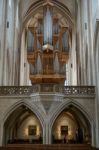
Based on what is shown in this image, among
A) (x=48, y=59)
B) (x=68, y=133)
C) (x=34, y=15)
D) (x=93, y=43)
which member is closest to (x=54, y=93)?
(x=93, y=43)

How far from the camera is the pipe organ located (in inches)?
1026

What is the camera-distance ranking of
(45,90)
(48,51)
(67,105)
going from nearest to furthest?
(45,90), (67,105), (48,51)

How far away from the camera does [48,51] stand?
27.8 meters

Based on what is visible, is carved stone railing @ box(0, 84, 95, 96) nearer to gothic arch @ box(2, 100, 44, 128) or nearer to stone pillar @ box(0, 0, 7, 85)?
gothic arch @ box(2, 100, 44, 128)

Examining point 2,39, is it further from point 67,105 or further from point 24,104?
point 67,105

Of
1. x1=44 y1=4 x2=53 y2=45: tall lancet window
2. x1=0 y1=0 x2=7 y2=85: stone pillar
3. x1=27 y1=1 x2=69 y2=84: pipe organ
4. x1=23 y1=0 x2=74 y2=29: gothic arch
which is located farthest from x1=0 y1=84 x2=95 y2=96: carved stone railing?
x1=23 y1=0 x2=74 y2=29: gothic arch

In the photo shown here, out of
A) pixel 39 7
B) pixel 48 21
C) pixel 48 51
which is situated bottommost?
pixel 48 51

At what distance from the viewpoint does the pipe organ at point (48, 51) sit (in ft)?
85.5

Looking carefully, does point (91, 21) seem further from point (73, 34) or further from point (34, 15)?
point (34, 15)

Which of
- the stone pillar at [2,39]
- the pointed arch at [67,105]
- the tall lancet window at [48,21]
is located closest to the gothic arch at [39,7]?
the tall lancet window at [48,21]

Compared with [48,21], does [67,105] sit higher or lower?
lower

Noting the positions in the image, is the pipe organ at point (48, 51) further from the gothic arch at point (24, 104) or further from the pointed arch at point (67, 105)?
the pointed arch at point (67, 105)

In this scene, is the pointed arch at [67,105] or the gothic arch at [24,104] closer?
the pointed arch at [67,105]

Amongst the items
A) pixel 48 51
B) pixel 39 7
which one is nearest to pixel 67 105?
pixel 48 51
